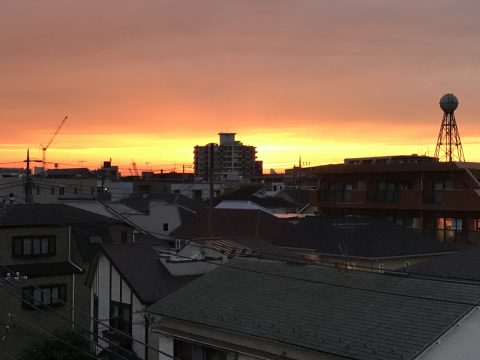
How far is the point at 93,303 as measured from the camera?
80.4 feet

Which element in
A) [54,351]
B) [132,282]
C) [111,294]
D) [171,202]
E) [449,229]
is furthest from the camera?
[171,202]

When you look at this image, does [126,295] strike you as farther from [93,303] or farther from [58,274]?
[58,274]

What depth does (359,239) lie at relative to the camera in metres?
30.8

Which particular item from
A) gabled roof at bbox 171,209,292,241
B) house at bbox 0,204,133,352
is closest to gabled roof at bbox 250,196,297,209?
gabled roof at bbox 171,209,292,241

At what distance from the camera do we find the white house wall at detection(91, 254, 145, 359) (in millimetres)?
21328

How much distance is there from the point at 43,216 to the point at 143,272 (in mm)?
13572

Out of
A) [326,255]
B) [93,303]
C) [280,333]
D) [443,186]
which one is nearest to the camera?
[280,333]

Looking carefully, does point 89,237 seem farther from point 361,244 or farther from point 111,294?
point 361,244

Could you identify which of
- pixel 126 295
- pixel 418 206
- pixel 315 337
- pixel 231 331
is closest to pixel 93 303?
pixel 126 295

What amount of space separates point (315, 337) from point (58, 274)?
2251 centimetres

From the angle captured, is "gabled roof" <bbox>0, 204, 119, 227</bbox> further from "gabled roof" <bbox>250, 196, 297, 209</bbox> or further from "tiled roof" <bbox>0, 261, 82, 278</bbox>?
"gabled roof" <bbox>250, 196, 297, 209</bbox>

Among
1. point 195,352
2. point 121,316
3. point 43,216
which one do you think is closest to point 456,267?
point 195,352

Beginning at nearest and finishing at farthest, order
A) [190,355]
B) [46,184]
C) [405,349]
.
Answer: [405,349]
[190,355]
[46,184]

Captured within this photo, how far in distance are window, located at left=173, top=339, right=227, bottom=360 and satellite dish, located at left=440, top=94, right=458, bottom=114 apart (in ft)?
128
